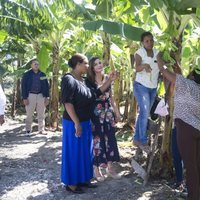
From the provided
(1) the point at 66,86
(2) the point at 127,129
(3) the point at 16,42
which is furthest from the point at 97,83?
(3) the point at 16,42

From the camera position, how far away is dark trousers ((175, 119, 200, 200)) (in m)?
3.46

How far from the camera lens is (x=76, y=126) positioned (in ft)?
13.4

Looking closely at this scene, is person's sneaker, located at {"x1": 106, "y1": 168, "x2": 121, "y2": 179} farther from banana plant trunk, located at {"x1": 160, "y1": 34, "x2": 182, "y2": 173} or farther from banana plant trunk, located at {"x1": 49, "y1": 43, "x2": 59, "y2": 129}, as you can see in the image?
banana plant trunk, located at {"x1": 49, "y1": 43, "x2": 59, "y2": 129}

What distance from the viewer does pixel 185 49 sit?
4859 millimetres

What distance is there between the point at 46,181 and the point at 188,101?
2290mm

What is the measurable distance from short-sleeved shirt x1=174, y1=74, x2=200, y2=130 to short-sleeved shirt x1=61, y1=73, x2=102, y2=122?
1.14 m

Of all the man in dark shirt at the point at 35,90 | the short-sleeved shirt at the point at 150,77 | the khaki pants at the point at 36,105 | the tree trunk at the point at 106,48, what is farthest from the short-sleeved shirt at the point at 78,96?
the khaki pants at the point at 36,105

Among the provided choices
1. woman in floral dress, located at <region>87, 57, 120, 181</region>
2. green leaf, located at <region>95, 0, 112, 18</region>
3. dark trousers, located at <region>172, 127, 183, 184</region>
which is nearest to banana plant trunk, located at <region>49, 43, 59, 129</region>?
green leaf, located at <region>95, 0, 112, 18</region>

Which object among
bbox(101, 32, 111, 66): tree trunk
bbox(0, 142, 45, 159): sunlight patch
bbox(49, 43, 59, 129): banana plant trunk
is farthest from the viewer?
bbox(49, 43, 59, 129): banana plant trunk

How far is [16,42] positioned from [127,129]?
3.40 m

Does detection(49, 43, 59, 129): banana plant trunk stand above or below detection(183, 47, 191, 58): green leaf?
below

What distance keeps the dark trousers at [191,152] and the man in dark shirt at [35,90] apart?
5049 millimetres

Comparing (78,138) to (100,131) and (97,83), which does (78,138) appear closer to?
(100,131)

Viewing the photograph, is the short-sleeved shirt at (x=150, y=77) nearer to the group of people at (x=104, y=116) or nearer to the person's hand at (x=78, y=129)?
the group of people at (x=104, y=116)
